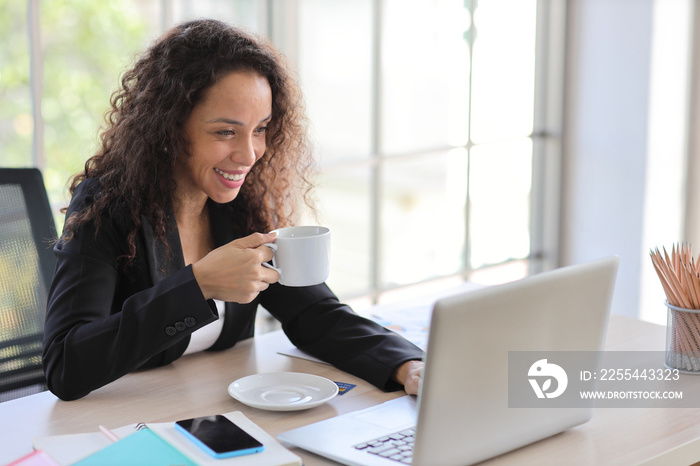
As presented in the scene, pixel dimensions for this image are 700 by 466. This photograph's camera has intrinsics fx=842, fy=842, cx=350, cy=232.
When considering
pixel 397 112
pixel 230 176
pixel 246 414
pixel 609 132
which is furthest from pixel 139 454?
pixel 609 132

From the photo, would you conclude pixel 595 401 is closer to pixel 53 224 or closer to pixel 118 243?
pixel 118 243

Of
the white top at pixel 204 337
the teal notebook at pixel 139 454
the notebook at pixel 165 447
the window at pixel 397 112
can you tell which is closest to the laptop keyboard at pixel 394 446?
the notebook at pixel 165 447

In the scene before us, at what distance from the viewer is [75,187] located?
5.23 ft

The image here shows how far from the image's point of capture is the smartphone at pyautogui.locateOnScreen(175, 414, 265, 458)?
1035mm

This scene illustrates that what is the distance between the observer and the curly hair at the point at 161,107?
4.77ft

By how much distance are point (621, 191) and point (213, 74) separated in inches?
84.3

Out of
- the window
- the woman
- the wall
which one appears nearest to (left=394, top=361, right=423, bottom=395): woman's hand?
the woman

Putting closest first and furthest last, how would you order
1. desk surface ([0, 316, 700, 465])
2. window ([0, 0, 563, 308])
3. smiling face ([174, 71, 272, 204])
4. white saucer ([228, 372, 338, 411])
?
desk surface ([0, 316, 700, 465]) < white saucer ([228, 372, 338, 411]) < smiling face ([174, 71, 272, 204]) < window ([0, 0, 563, 308])

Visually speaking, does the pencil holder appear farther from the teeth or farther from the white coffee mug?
the teeth

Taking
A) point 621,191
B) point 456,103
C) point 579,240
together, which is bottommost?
point 579,240

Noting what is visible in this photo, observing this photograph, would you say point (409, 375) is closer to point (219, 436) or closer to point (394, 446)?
point (394, 446)

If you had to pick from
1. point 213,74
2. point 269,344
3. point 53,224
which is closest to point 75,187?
point 53,224

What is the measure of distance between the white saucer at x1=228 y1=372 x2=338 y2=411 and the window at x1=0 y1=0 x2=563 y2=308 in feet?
4.12

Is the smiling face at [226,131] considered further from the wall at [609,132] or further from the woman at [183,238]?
the wall at [609,132]
